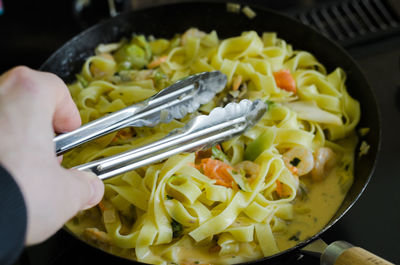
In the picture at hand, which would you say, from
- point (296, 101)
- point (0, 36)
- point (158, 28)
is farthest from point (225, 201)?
point (0, 36)

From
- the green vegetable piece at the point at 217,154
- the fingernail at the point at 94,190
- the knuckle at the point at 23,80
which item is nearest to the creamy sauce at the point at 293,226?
the green vegetable piece at the point at 217,154

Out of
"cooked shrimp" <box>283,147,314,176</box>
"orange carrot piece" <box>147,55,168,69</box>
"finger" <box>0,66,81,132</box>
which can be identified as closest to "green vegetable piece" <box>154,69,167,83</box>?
"orange carrot piece" <box>147,55,168,69</box>

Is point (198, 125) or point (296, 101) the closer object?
point (198, 125)

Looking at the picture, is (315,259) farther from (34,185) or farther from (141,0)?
(141,0)

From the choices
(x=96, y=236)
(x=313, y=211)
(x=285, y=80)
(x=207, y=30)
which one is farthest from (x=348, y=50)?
(x=96, y=236)

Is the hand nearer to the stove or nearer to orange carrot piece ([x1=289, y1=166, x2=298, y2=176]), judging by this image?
the stove

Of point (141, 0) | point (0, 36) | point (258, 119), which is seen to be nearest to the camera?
point (258, 119)
